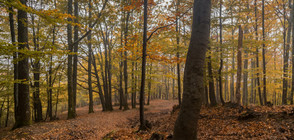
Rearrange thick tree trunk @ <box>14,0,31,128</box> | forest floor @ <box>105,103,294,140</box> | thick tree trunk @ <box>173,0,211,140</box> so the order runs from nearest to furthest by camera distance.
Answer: thick tree trunk @ <box>173,0,211,140</box> < forest floor @ <box>105,103,294,140</box> < thick tree trunk @ <box>14,0,31,128</box>

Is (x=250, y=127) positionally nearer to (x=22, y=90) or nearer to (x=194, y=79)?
(x=194, y=79)

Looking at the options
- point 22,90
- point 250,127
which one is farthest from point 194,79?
point 22,90

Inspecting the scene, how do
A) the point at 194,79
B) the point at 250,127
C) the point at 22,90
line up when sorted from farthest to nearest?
1. the point at 22,90
2. the point at 250,127
3. the point at 194,79

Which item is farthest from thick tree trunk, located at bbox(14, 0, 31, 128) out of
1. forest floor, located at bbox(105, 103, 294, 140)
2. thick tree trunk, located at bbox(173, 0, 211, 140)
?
thick tree trunk, located at bbox(173, 0, 211, 140)

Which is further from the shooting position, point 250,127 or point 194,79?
point 250,127

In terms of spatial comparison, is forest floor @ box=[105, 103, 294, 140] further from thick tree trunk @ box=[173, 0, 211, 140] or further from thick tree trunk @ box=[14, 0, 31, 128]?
thick tree trunk @ box=[14, 0, 31, 128]

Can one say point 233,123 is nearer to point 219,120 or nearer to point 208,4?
point 219,120

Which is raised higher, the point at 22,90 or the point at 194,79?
the point at 194,79

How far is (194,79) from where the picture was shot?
3260 millimetres

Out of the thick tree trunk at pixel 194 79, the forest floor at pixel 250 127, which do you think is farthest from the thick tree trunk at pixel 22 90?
the thick tree trunk at pixel 194 79

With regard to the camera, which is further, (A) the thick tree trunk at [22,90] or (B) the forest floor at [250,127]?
(A) the thick tree trunk at [22,90]

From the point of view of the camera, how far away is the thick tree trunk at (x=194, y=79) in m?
3.25

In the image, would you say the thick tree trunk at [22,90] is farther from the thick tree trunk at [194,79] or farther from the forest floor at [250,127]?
the thick tree trunk at [194,79]

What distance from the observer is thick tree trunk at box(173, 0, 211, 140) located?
3.25 metres
